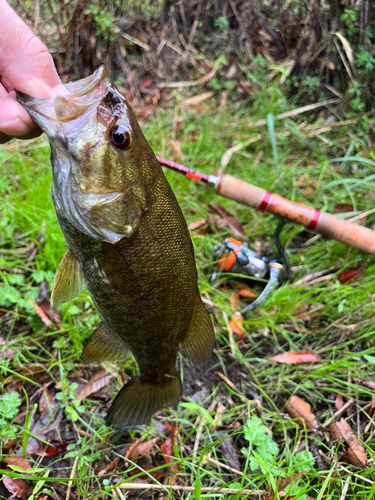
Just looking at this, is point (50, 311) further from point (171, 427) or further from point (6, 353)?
point (171, 427)

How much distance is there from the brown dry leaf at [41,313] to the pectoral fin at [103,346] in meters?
0.64

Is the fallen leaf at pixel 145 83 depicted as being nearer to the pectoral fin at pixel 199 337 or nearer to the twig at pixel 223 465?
the pectoral fin at pixel 199 337

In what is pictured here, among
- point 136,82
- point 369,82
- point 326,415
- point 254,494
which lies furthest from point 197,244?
point 369,82

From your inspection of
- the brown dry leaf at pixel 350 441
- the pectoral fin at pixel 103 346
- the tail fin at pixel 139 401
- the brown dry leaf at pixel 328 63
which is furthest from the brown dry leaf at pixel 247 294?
the brown dry leaf at pixel 328 63

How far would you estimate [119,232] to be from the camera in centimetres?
124

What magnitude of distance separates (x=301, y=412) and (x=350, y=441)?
11.1 inches

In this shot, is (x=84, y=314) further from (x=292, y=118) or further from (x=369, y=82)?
(x=369, y=82)

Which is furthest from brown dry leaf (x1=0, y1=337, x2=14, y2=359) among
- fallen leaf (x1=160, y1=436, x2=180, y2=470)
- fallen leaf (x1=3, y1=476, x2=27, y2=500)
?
fallen leaf (x1=160, y1=436, x2=180, y2=470)

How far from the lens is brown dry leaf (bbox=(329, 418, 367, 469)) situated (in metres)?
1.92

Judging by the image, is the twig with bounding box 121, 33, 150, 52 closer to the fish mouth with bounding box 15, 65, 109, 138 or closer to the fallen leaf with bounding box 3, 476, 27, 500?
the fish mouth with bounding box 15, 65, 109, 138

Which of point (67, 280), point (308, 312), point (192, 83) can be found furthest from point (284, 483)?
point (192, 83)

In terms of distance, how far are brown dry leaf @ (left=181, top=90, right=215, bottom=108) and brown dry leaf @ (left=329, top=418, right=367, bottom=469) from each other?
3.35 m

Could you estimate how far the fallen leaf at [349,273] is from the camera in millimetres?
2701

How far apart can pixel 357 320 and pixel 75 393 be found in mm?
1859
